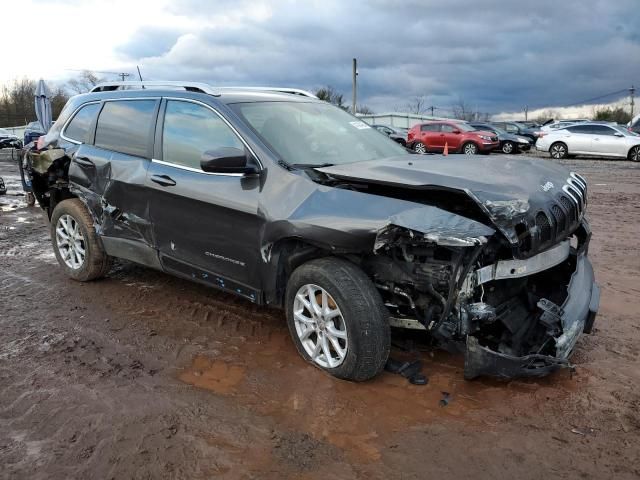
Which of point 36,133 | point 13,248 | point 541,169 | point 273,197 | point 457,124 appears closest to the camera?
point 273,197

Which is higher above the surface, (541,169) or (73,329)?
(541,169)

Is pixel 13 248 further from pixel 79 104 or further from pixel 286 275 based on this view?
pixel 286 275

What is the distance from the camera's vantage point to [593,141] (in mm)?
21016

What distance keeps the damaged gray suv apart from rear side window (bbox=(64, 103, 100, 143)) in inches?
20.0

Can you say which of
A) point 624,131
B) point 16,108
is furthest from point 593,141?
point 16,108

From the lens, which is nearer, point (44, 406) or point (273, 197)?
point (44, 406)

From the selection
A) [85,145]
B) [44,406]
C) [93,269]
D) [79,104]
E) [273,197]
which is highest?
[79,104]

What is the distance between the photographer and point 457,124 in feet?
80.3

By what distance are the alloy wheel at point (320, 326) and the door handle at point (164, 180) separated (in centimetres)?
141

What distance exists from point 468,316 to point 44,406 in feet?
8.23

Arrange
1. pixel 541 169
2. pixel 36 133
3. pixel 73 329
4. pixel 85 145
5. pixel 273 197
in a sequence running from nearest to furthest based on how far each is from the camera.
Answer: pixel 273 197
pixel 541 169
pixel 73 329
pixel 85 145
pixel 36 133

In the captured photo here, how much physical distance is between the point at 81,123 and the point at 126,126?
2.74 ft

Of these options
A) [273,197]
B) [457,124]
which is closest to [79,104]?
[273,197]

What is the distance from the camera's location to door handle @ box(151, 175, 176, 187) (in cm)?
415
